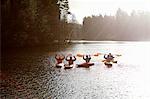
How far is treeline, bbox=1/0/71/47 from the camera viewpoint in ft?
200

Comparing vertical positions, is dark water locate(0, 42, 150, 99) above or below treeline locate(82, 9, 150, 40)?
below

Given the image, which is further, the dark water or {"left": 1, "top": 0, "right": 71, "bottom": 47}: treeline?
{"left": 1, "top": 0, "right": 71, "bottom": 47}: treeline

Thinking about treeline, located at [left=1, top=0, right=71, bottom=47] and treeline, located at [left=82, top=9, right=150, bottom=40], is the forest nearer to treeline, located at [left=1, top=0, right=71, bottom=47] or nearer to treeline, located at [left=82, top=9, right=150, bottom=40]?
treeline, located at [left=1, top=0, right=71, bottom=47]

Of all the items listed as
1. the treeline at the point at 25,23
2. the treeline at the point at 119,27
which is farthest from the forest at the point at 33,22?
the treeline at the point at 119,27

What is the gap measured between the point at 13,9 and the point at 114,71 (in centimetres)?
3403

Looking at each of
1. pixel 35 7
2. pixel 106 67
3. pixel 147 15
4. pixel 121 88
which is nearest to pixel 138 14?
pixel 147 15

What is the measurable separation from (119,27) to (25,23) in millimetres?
98077

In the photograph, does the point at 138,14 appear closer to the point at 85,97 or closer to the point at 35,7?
the point at 35,7

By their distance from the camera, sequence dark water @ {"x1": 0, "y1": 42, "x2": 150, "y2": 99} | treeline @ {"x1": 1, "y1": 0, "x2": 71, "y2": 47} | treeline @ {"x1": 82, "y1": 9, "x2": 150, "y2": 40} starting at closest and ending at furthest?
dark water @ {"x1": 0, "y1": 42, "x2": 150, "y2": 99}, treeline @ {"x1": 1, "y1": 0, "x2": 71, "y2": 47}, treeline @ {"x1": 82, "y1": 9, "x2": 150, "y2": 40}

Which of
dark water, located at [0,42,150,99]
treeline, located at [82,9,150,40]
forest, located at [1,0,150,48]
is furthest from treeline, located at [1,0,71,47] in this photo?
treeline, located at [82,9,150,40]

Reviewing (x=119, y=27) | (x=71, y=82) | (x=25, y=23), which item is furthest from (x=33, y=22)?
(x=119, y=27)

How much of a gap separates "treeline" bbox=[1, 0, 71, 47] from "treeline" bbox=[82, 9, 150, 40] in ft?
253

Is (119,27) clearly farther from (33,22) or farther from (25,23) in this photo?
(25,23)

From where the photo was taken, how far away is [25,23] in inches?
2502
